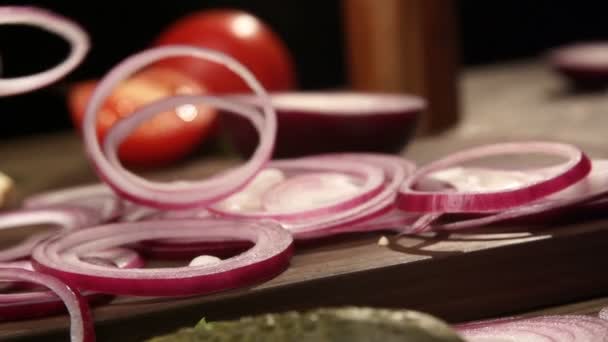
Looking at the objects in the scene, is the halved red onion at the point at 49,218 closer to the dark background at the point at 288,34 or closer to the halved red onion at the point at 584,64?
the dark background at the point at 288,34

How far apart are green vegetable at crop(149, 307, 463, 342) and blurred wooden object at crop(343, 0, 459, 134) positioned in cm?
126

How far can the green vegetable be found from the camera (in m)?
0.63

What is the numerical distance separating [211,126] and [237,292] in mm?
1041

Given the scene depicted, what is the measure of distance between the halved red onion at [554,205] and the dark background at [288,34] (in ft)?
5.25

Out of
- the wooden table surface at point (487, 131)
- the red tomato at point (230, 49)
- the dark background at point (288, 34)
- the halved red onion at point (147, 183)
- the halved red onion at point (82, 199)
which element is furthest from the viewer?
the dark background at point (288, 34)

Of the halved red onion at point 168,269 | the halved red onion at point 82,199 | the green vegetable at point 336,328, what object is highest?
the green vegetable at point 336,328

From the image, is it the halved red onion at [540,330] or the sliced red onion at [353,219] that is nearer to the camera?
the halved red onion at [540,330]

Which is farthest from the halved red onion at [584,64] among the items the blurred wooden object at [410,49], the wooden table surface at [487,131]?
the blurred wooden object at [410,49]

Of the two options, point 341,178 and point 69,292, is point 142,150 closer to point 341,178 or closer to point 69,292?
point 341,178

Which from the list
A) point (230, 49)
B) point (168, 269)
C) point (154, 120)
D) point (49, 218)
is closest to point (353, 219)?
point (168, 269)

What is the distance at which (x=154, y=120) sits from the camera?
5.77 feet

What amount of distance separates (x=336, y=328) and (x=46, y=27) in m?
0.61

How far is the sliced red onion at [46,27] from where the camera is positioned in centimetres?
104

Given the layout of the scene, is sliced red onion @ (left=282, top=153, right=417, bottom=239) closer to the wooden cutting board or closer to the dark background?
the wooden cutting board
